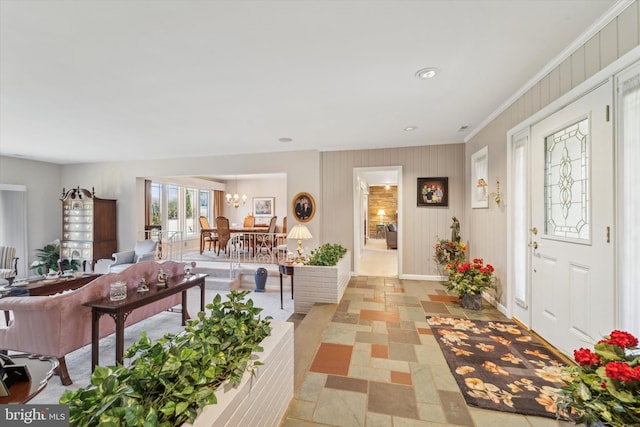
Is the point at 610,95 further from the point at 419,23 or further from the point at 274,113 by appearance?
the point at 274,113

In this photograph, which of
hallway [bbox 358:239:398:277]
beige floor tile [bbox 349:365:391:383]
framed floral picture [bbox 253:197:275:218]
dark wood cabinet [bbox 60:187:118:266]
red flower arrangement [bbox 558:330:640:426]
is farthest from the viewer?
framed floral picture [bbox 253:197:275:218]

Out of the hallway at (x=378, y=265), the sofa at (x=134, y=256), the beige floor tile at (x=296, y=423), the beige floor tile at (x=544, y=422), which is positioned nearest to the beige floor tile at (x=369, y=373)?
the beige floor tile at (x=296, y=423)

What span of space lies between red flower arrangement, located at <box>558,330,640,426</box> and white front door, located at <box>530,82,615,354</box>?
75 cm

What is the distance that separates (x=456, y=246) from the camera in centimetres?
451

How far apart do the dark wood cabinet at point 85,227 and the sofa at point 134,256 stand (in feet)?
2.92

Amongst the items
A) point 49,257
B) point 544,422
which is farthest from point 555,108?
point 49,257

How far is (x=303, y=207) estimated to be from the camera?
18.0 ft

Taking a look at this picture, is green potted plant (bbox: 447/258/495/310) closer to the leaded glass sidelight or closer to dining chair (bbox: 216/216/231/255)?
the leaded glass sidelight

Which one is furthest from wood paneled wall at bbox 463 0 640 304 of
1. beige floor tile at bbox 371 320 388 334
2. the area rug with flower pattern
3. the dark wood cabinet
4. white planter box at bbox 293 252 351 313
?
the dark wood cabinet

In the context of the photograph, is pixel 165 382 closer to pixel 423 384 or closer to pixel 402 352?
pixel 423 384

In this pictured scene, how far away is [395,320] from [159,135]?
4.58 m

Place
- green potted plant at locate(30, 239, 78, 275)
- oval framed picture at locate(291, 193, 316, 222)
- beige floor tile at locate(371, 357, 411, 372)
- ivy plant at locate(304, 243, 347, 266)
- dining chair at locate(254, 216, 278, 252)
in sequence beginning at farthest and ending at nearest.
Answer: dining chair at locate(254, 216, 278, 252) < green potted plant at locate(30, 239, 78, 275) < oval framed picture at locate(291, 193, 316, 222) < ivy plant at locate(304, 243, 347, 266) < beige floor tile at locate(371, 357, 411, 372)

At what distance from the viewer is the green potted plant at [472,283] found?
335cm

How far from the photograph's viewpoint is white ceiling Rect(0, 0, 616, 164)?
67.5 inches
